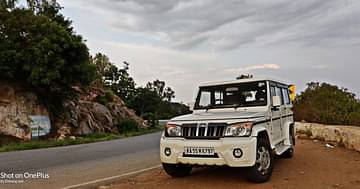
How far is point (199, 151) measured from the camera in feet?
19.5

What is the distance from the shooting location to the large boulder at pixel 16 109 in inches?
812

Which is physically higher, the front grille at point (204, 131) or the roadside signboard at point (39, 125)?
the front grille at point (204, 131)

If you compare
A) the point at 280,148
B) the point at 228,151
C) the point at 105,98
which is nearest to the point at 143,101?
the point at 105,98

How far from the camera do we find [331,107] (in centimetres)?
1633

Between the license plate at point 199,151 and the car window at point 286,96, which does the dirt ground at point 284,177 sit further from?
the car window at point 286,96

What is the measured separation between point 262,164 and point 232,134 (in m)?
0.89

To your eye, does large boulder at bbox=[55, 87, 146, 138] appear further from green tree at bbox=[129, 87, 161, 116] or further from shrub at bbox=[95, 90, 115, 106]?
green tree at bbox=[129, 87, 161, 116]

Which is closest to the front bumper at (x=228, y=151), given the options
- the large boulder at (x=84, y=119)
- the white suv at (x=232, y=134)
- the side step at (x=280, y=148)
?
the white suv at (x=232, y=134)

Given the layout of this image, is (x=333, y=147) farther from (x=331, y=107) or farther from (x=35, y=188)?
(x=35, y=188)

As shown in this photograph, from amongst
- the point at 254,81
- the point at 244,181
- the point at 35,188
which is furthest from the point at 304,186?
the point at 35,188

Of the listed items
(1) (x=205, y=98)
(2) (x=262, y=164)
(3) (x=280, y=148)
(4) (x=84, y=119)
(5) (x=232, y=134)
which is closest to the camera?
(5) (x=232, y=134)

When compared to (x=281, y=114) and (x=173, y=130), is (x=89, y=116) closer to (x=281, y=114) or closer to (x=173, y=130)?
(x=281, y=114)

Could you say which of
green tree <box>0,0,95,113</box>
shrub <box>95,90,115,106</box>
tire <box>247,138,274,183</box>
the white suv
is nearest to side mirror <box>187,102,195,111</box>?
the white suv

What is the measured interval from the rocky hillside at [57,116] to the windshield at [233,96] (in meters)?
16.6
